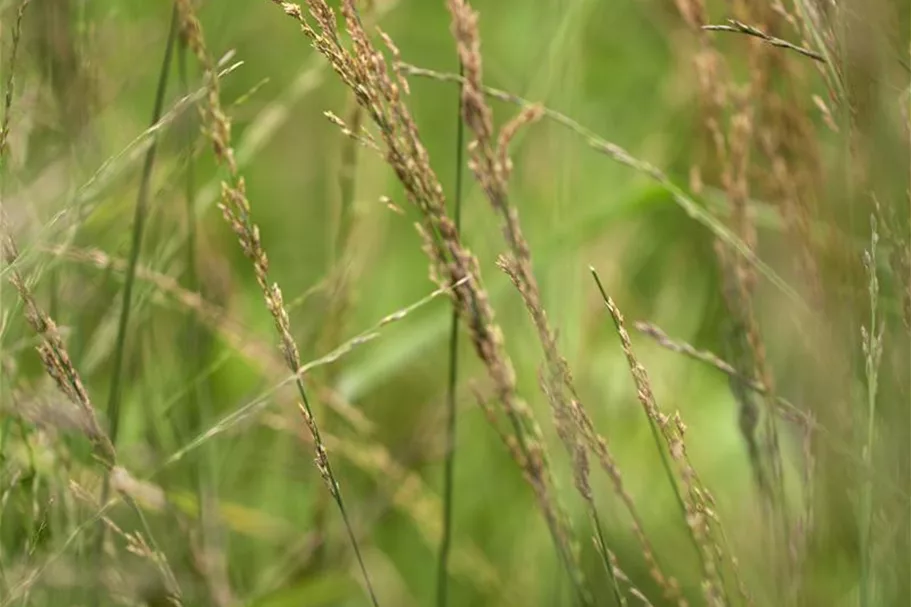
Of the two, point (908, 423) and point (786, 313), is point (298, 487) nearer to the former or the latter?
point (786, 313)

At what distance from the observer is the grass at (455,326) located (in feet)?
3.40

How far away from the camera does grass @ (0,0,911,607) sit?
3.40ft

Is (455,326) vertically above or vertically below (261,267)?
below

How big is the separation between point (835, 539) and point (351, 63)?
795mm

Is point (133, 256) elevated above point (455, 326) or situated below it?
above

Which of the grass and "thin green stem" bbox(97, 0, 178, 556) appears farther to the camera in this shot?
"thin green stem" bbox(97, 0, 178, 556)

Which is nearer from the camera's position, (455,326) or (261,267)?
(261,267)

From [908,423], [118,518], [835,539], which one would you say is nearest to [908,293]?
[908,423]

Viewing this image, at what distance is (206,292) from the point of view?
1.83m

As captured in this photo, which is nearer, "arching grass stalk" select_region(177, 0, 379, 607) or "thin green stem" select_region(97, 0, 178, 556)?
"arching grass stalk" select_region(177, 0, 379, 607)

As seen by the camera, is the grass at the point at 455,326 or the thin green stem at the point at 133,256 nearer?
the grass at the point at 455,326

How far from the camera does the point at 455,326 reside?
1241mm

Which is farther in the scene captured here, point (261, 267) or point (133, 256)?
point (133, 256)

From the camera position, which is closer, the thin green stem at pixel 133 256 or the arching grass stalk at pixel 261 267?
the arching grass stalk at pixel 261 267
